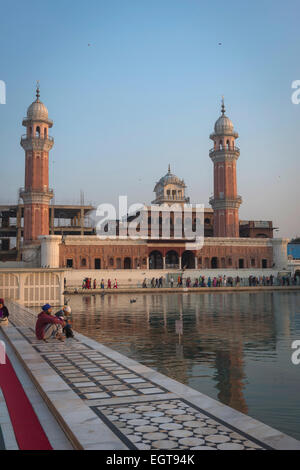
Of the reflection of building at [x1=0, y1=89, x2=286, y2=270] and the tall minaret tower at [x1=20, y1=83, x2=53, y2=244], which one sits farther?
the tall minaret tower at [x1=20, y1=83, x2=53, y2=244]

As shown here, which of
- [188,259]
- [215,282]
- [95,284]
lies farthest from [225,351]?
[188,259]

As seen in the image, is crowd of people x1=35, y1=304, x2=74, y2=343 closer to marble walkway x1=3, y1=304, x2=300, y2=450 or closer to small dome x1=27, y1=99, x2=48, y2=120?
marble walkway x1=3, y1=304, x2=300, y2=450

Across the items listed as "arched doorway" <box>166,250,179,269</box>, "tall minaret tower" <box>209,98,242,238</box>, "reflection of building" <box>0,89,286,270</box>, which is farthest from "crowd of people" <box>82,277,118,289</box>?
"tall minaret tower" <box>209,98,242,238</box>

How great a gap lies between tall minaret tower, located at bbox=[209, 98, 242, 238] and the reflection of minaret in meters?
44.3

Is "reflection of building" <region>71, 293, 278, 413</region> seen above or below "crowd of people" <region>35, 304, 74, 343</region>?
below

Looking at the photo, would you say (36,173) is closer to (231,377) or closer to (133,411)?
(231,377)

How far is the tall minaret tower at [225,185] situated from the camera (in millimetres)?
55250

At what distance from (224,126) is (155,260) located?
1905 cm

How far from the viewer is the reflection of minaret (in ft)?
23.2

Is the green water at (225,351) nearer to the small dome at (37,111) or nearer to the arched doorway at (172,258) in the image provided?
the arched doorway at (172,258)

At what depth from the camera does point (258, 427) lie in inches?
196

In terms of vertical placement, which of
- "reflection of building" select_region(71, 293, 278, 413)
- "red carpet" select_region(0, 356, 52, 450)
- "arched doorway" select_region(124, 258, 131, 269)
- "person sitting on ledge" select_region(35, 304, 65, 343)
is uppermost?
"arched doorway" select_region(124, 258, 131, 269)

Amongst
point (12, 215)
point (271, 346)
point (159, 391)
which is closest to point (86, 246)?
point (12, 215)
